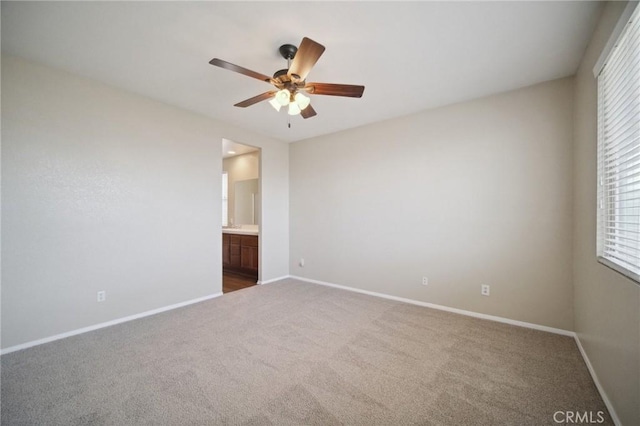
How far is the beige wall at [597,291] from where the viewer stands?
4.38 feet

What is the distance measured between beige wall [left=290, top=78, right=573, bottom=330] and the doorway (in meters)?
1.36

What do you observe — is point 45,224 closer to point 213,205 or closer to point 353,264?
point 213,205

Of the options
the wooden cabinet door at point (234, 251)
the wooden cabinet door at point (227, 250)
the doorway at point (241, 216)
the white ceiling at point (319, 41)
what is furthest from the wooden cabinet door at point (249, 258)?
the white ceiling at point (319, 41)

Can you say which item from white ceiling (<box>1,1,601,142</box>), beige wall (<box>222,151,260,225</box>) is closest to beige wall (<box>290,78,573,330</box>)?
white ceiling (<box>1,1,601,142</box>)

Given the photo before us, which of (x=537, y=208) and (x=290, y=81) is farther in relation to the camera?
(x=537, y=208)

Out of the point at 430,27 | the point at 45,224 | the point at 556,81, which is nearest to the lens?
the point at 430,27

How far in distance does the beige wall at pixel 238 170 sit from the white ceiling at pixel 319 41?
115 inches

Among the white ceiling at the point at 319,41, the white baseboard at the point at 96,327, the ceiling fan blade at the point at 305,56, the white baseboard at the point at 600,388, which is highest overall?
the white ceiling at the point at 319,41

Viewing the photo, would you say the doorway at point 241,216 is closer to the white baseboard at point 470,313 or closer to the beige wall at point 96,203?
the beige wall at point 96,203

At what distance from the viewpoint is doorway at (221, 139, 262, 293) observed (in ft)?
16.0

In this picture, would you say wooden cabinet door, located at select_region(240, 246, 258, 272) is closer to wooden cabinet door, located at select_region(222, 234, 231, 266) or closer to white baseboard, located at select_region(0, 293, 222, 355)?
wooden cabinet door, located at select_region(222, 234, 231, 266)

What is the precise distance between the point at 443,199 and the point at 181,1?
3214mm

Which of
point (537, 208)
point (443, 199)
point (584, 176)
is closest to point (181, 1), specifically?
point (443, 199)

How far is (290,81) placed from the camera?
2.07 metres
